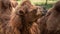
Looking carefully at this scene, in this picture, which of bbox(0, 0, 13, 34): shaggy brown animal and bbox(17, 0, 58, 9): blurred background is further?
bbox(17, 0, 58, 9): blurred background

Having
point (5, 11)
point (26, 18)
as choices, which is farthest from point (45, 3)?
point (26, 18)

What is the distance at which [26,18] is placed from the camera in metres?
4.20

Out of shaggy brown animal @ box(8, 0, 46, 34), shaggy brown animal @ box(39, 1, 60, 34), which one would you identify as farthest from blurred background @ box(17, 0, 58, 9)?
shaggy brown animal @ box(39, 1, 60, 34)

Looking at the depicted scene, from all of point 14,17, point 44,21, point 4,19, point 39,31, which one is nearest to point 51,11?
point 44,21

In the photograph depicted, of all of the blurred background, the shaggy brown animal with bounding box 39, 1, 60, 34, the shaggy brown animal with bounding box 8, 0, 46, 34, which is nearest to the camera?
the shaggy brown animal with bounding box 39, 1, 60, 34

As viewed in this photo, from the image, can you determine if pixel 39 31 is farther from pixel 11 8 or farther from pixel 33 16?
pixel 11 8

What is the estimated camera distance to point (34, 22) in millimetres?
4230

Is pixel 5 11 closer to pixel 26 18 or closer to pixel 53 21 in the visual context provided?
pixel 26 18

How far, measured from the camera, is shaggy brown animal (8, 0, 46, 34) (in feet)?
13.6

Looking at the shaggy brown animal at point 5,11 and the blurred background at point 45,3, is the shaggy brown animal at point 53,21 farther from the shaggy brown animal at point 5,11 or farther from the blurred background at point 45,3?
the blurred background at point 45,3

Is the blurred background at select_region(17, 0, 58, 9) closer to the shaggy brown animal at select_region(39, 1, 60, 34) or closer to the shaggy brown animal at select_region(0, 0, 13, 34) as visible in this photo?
the shaggy brown animal at select_region(0, 0, 13, 34)

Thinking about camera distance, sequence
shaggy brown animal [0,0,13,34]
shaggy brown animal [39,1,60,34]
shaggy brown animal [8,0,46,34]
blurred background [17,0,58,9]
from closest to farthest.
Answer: shaggy brown animal [39,1,60,34], shaggy brown animal [8,0,46,34], shaggy brown animal [0,0,13,34], blurred background [17,0,58,9]

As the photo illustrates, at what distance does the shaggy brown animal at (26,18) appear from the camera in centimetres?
414

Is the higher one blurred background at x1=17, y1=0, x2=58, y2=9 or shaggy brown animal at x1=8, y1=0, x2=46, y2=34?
shaggy brown animal at x1=8, y1=0, x2=46, y2=34
